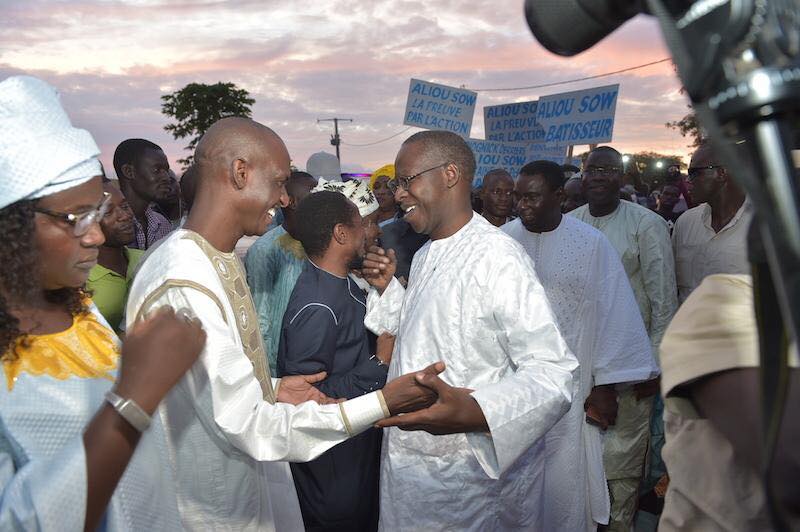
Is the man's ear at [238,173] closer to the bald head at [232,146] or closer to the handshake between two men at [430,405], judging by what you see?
the bald head at [232,146]

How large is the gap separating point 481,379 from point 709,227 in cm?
337

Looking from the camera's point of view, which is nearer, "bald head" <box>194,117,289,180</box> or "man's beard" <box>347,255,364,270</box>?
"bald head" <box>194,117,289,180</box>

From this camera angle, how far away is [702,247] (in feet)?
16.2

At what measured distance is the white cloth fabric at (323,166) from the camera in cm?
729

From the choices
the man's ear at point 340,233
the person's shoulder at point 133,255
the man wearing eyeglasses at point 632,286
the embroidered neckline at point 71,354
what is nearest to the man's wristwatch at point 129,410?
the embroidered neckline at point 71,354

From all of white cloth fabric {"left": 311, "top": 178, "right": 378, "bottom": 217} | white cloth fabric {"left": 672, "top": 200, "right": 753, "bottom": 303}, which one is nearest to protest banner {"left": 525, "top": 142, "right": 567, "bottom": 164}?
white cloth fabric {"left": 672, "top": 200, "right": 753, "bottom": 303}

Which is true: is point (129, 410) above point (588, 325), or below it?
above

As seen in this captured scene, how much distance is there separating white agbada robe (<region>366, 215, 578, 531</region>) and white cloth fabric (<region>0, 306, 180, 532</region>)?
1113 millimetres

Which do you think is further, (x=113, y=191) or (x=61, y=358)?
(x=113, y=191)

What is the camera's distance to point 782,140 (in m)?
0.61

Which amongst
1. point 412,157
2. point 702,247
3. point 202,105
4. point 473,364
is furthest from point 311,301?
point 202,105

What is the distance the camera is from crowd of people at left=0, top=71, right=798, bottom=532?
1.30 meters

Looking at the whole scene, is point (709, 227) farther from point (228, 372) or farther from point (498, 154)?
point (498, 154)

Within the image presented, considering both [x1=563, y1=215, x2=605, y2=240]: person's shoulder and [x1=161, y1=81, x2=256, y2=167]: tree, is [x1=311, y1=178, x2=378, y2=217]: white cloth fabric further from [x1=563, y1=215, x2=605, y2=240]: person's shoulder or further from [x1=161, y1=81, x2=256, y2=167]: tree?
[x1=161, y1=81, x2=256, y2=167]: tree
